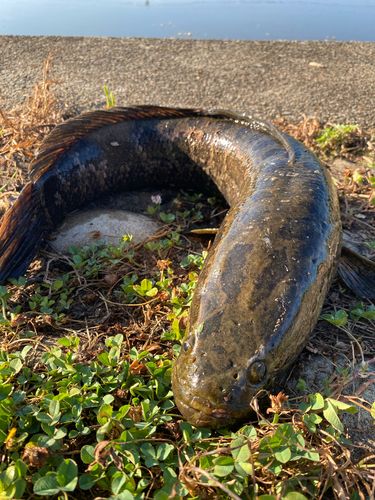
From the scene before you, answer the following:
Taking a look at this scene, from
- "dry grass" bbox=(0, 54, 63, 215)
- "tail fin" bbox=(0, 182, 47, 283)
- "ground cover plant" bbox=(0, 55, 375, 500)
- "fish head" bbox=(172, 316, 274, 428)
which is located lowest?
"ground cover plant" bbox=(0, 55, 375, 500)

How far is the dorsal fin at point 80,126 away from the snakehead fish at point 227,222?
10 mm

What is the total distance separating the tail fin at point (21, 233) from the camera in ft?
8.61

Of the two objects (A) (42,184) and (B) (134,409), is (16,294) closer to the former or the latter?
(A) (42,184)

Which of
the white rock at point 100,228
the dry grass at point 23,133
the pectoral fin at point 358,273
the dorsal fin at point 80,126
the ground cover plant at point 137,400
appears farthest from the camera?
the dry grass at point 23,133

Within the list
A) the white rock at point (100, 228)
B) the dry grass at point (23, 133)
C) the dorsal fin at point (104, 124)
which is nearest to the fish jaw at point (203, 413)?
the white rock at point (100, 228)

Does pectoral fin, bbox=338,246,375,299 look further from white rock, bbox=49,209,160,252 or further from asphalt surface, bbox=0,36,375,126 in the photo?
asphalt surface, bbox=0,36,375,126

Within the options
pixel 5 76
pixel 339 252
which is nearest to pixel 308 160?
pixel 339 252

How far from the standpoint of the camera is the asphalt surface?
17.0 ft

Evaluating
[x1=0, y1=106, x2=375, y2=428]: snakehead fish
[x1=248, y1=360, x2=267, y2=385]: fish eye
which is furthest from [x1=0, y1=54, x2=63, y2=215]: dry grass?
[x1=248, y1=360, x2=267, y2=385]: fish eye

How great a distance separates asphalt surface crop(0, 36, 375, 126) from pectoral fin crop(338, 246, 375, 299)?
275 centimetres

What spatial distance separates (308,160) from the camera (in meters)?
3.04

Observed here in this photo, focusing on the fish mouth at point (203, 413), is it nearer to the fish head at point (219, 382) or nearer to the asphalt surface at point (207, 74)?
the fish head at point (219, 382)

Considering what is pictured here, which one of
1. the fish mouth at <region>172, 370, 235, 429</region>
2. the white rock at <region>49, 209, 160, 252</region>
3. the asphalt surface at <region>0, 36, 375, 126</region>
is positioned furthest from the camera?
the asphalt surface at <region>0, 36, 375, 126</region>

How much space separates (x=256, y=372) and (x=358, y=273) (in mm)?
1277
